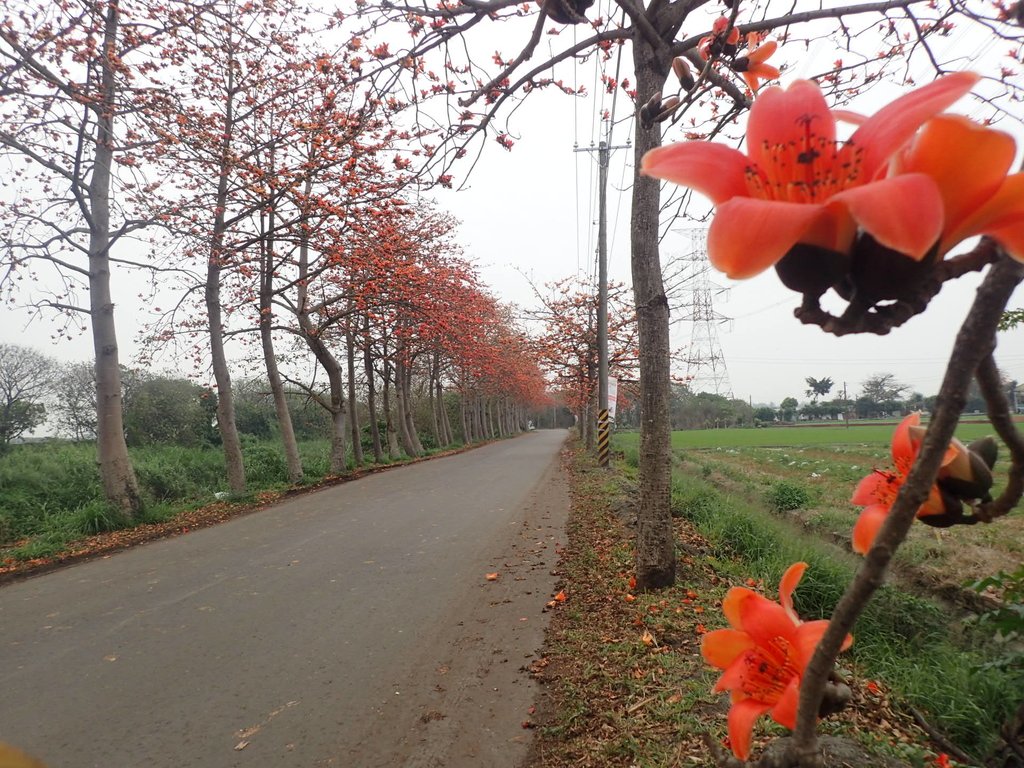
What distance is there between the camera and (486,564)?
6.58m

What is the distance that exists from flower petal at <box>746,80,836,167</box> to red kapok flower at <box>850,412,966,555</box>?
36 cm

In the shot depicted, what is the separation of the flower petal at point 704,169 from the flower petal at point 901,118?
11 centimetres

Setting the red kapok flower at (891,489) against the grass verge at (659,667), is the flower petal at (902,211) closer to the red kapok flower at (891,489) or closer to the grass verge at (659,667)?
the red kapok flower at (891,489)

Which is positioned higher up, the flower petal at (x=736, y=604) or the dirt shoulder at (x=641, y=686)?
the flower petal at (x=736, y=604)

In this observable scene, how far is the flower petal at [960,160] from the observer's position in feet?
1.38

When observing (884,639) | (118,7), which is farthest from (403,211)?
(884,639)

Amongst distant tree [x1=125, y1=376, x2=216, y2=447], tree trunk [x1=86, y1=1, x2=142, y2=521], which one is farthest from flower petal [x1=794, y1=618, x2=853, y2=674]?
distant tree [x1=125, y1=376, x2=216, y2=447]

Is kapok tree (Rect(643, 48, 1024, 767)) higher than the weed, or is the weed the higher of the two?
kapok tree (Rect(643, 48, 1024, 767))

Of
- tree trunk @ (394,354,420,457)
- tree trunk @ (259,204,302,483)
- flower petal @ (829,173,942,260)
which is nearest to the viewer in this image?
flower petal @ (829,173,942,260)

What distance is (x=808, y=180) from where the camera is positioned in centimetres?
60

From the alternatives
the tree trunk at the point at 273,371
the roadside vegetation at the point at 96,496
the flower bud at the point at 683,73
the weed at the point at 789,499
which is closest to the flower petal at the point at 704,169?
the flower bud at the point at 683,73

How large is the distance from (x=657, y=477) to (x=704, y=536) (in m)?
2.35

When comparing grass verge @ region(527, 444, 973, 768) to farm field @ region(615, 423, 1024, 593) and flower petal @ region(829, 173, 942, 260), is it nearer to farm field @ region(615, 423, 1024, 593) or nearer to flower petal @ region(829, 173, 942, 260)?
farm field @ region(615, 423, 1024, 593)

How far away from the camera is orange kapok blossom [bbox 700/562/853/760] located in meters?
0.69
